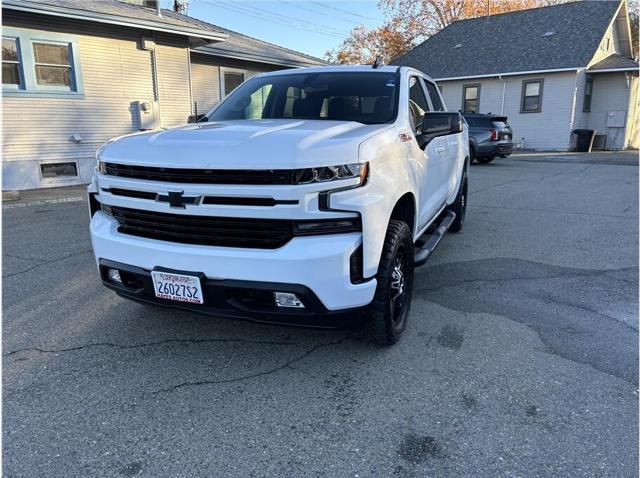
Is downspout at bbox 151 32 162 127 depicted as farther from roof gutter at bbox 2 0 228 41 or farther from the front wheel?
the front wheel

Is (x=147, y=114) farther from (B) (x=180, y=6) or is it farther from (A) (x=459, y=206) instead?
(B) (x=180, y=6)

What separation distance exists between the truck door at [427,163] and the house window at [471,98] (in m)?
21.8

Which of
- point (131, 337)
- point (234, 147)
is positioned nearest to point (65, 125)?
point (131, 337)

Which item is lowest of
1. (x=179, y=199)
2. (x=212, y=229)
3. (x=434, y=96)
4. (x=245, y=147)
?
(x=212, y=229)

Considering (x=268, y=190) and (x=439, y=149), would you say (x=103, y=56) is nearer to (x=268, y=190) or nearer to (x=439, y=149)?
(x=439, y=149)

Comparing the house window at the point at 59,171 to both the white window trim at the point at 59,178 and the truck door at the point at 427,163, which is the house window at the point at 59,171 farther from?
the truck door at the point at 427,163

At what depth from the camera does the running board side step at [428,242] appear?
3.96 m

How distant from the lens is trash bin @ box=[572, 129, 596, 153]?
21.7 metres

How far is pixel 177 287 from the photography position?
287 centimetres

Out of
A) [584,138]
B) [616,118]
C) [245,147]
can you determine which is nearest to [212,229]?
[245,147]

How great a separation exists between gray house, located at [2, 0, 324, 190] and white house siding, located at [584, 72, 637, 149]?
1858cm

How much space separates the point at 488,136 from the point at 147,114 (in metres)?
11.1

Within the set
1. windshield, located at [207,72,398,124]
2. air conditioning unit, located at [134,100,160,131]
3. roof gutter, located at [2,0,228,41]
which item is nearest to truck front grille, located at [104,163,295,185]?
windshield, located at [207,72,398,124]

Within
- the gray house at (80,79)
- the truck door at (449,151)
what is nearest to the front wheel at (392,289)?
the truck door at (449,151)
